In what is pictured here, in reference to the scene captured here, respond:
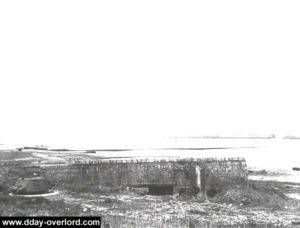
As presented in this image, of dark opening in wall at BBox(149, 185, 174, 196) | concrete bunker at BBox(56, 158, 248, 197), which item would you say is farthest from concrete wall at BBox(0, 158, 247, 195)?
dark opening in wall at BBox(149, 185, 174, 196)

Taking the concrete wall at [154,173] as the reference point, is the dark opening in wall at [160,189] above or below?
below

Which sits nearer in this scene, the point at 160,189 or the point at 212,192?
the point at 212,192

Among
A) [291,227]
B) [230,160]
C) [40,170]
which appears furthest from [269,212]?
[40,170]

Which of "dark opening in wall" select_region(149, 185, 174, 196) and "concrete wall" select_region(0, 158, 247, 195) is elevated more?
"concrete wall" select_region(0, 158, 247, 195)

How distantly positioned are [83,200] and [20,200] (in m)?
5.51

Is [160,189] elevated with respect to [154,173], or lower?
lower

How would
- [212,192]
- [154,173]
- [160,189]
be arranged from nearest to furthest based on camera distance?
[212,192] → [160,189] → [154,173]

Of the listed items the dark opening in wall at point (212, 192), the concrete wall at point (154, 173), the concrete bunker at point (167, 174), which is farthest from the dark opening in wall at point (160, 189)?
the dark opening in wall at point (212, 192)

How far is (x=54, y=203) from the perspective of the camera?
1282 inches

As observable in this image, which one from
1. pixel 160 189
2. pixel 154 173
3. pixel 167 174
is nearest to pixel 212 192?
pixel 167 174

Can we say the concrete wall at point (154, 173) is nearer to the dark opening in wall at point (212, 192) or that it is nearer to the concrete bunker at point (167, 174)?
A: the concrete bunker at point (167, 174)

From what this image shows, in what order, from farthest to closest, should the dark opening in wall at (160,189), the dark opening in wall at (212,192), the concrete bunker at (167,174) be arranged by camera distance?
the dark opening in wall at (160,189), the concrete bunker at (167,174), the dark opening in wall at (212,192)

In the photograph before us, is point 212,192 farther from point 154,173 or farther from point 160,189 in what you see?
point 154,173

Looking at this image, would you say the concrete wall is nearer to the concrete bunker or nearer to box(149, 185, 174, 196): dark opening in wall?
the concrete bunker
